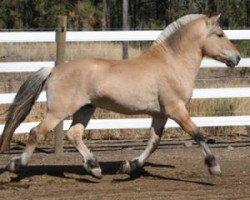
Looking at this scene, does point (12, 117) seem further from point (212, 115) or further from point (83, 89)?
point (212, 115)

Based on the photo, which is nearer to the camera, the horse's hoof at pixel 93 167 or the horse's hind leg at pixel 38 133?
the horse's hind leg at pixel 38 133

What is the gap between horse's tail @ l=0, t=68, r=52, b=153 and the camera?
8805mm

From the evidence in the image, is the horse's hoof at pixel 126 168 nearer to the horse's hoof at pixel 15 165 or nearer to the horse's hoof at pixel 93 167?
the horse's hoof at pixel 93 167

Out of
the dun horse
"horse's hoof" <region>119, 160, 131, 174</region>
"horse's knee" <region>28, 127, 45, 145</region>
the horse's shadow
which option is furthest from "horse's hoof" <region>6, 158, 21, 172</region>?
"horse's hoof" <region>119, 160, 131, 174</region>

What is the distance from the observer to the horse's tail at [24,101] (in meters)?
8.80

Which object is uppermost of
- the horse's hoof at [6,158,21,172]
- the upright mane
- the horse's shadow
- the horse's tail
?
the upright mane

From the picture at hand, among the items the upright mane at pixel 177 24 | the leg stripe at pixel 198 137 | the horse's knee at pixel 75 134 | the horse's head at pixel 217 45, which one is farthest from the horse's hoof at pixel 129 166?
the horse's head at pixel 217 45

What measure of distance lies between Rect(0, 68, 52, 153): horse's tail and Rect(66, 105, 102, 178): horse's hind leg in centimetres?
57

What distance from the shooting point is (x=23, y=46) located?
59.9ft

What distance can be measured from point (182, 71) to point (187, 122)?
65 centimetres

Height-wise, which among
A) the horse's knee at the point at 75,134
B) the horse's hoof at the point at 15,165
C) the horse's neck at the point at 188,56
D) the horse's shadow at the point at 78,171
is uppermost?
the horse's neck at the point at 188,56

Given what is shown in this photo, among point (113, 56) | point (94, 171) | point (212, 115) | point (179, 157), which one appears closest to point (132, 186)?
point (94, 171)

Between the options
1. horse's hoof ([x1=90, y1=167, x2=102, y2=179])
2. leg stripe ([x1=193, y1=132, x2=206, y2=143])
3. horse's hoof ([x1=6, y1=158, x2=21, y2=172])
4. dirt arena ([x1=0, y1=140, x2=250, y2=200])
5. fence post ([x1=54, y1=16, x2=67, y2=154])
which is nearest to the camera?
dirt arena ([x1=0, y1=140, x2=250, y2=200])

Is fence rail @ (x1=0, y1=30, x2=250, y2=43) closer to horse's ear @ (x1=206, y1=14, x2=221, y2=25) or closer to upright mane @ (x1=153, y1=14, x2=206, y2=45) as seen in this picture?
upright mane @ (x1=153, y1=14, x2=206, y2=45)
